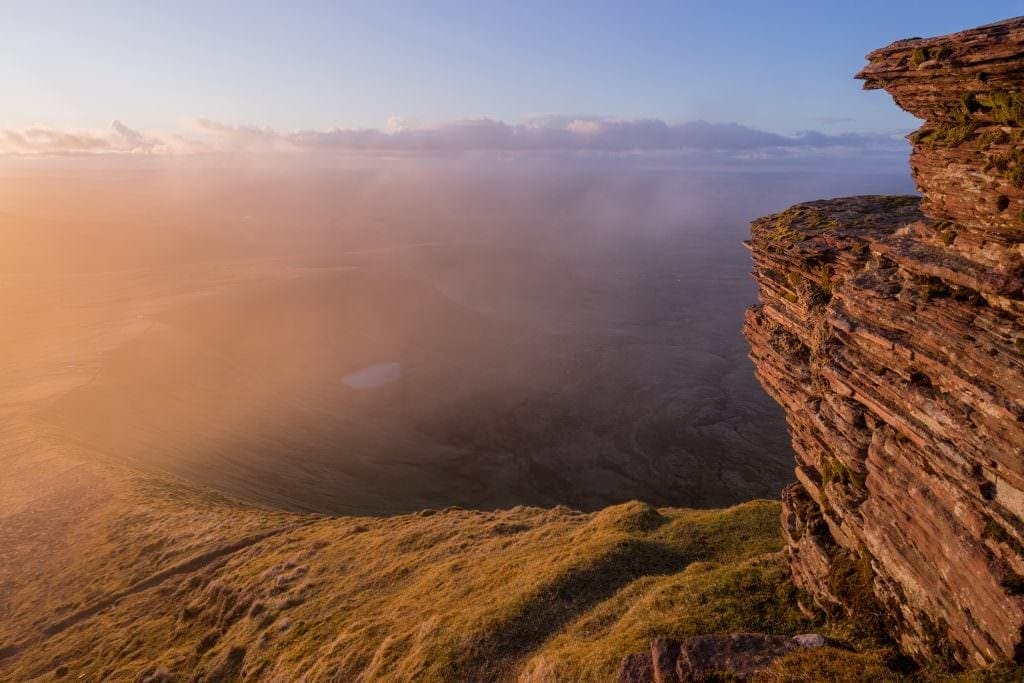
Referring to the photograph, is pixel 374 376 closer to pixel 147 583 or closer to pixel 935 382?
pixel 147 583

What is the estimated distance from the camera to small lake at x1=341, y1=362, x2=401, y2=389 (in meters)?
123

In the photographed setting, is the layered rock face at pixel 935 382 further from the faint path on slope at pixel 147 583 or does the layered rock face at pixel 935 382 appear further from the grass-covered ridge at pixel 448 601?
the faint path on slope at pixel 147 583

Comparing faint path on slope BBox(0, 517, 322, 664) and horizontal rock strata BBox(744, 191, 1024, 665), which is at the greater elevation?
horizontal rock strata BBox(744, 191, 1024, 665)

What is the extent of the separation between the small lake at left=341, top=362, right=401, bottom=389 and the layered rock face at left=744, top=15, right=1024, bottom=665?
360 ft

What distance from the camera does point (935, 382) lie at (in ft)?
49.4

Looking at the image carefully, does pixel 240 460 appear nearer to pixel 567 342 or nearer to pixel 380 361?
pixel 380 361

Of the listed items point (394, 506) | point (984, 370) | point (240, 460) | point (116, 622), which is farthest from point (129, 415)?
point (984, 370)

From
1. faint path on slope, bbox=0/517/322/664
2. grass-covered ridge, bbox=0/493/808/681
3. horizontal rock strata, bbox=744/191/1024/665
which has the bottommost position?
faint path on slope, bbox=0/517/322/664

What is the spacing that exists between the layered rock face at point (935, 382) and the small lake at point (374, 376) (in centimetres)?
10976

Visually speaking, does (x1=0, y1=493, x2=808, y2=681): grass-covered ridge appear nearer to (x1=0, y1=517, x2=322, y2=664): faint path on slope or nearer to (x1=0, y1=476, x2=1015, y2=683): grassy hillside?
(x1=0, y1=476, x2=1015, y2=683): grassy hillside

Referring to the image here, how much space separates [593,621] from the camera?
74.5 feet

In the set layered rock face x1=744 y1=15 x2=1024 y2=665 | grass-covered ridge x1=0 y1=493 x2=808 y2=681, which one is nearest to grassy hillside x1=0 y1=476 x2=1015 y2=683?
grass-covered ridge x1=0 y1=493 x2=808 y2=681

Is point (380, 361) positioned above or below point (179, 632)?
below

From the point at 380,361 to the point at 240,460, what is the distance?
223 feet
